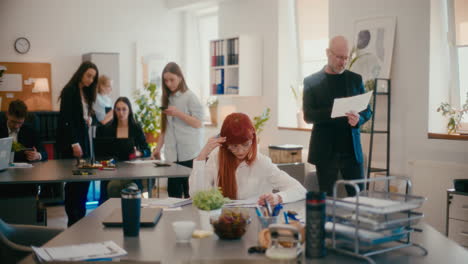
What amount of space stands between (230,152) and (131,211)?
92 centimetres

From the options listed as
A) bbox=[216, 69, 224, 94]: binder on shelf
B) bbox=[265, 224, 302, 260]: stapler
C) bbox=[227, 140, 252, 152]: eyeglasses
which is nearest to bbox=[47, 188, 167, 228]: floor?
bbox=[216, 69, 224, 94]: binder on shelf

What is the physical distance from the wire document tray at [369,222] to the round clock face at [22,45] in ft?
23.5

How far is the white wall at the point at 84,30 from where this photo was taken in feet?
25.9

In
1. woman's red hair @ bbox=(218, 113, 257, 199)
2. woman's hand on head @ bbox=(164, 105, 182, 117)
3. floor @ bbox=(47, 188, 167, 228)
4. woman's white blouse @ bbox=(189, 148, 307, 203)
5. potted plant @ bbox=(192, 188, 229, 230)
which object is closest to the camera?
potted plant @ bbox=(192, 188, 229, 230)

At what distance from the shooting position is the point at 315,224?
1707mm

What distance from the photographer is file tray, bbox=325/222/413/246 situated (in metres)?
1.70

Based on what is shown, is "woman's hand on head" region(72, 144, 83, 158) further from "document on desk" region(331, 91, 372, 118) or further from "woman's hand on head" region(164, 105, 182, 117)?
"document on desk" region(331, 91, 372, 118)

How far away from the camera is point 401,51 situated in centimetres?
509

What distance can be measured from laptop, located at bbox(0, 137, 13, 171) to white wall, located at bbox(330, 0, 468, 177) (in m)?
3.53

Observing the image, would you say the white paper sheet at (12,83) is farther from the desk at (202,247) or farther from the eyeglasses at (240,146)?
the desk at (202,247)

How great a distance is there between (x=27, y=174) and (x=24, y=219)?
331 mm

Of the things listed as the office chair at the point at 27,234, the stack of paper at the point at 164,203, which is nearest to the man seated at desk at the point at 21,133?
the office chair at the point at 27,234

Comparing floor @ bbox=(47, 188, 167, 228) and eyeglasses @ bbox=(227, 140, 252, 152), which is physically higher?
eyeglasses @ bbox=(227, 140, 252, 152)

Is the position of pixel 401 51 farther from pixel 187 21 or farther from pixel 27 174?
pixel 187 21
